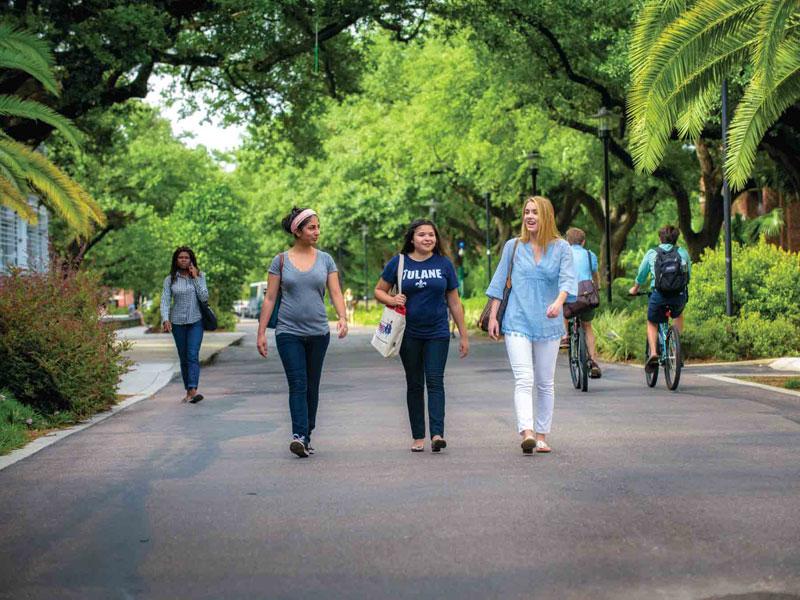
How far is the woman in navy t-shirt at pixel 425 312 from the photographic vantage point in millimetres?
8945

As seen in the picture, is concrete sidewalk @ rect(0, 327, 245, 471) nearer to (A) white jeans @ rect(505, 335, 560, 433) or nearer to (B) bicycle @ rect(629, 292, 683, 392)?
(A) white jeans @ rect(505, 335, 560, 433)

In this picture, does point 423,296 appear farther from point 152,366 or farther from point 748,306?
point 152,366

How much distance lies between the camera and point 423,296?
8969 millimetres

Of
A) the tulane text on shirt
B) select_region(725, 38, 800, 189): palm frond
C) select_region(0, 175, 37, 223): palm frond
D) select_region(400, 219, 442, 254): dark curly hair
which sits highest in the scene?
select_region(725, 38, 800, 189): palm frond

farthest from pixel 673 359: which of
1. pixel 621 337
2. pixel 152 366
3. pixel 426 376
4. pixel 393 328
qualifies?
pixel 152 366

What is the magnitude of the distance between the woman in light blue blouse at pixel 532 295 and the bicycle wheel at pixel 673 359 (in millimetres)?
4873

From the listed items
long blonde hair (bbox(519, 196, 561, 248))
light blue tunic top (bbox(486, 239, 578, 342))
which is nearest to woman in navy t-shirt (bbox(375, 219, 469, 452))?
light blue tunic top (bbox(486, 239, 578, 342))

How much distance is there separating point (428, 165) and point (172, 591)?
3970 cm

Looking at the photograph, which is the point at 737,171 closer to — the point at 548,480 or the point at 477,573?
the point at 548,480

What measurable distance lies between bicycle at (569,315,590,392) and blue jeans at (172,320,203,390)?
13.9 ft

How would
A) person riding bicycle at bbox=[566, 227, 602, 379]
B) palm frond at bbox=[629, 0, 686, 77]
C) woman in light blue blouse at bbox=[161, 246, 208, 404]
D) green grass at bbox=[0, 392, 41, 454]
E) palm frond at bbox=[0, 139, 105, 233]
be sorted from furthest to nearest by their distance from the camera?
1. palm frond at bbox=[0, 139, 105, 233]
2. person riding bicycle at bbox=[566, 227, 602, 379]
3. woman in light blue blouse at bbox=[161, 246, 208, 404]
4. palm frond at bbox=[629, 0, 686, 77]
5. green grass at bbox=[0, 392, 41, 454]

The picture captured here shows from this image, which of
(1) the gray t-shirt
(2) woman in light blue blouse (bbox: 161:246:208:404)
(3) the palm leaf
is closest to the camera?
(1) the gray t-shirt

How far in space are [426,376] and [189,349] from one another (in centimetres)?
569

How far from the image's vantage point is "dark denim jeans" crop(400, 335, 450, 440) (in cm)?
895
